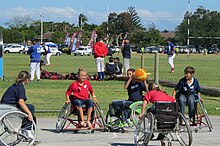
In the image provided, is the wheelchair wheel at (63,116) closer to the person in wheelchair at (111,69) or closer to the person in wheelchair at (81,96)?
the person in wheelchair at (81,96)

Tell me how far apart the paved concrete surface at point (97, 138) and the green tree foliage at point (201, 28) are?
274 feet

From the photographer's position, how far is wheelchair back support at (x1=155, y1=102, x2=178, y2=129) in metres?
9.66

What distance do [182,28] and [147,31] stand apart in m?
16.1

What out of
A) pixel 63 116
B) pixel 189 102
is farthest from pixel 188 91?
pixel 63 116

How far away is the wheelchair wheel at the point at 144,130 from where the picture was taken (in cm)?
952

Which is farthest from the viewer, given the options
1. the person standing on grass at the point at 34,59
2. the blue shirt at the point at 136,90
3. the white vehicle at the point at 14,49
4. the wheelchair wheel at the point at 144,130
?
the white vehicle at the point at 14,49

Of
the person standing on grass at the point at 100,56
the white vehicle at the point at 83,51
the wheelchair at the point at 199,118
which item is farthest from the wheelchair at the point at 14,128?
the white vehicle at the point at 83,51

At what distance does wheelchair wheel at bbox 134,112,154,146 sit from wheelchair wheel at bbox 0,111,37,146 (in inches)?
68.6

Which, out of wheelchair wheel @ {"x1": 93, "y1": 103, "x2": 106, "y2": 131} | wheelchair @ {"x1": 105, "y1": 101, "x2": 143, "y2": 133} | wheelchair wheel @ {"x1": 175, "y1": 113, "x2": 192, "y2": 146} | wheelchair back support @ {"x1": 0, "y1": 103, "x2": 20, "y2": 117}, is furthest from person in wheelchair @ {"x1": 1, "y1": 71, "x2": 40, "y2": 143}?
wheelchair wheel @ {"x1": 175, "y1": 113, "x2": 192, "y2": 146}

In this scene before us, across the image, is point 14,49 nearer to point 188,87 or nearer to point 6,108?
point 188,87

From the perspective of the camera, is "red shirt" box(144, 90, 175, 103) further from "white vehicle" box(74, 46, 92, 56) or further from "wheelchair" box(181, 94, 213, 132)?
"white vehicle" box(74, 46, 92, 56)

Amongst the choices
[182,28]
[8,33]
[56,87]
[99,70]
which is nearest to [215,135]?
[56,87]

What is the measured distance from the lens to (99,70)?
79.5ft

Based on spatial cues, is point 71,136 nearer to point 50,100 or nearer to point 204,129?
point 204,129
